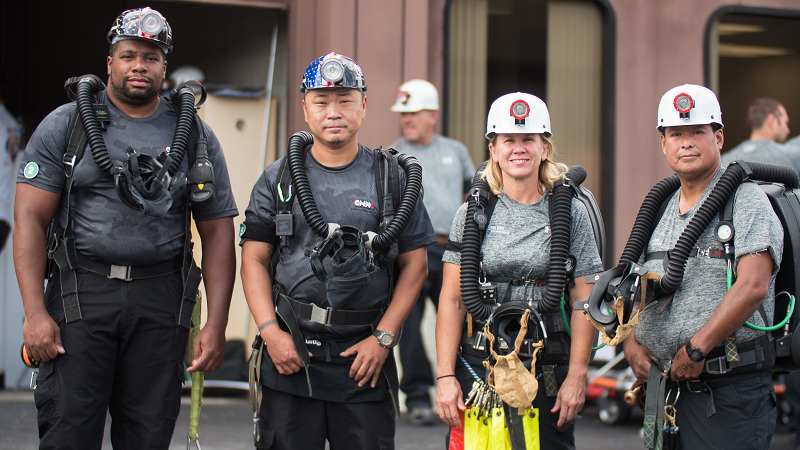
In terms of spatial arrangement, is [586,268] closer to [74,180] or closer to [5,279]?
[74,180]

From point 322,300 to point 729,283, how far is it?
1.66m

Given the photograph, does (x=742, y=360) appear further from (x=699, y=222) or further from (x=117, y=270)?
(x=117, y=270)

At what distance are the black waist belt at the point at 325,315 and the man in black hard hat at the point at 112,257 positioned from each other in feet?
1.76

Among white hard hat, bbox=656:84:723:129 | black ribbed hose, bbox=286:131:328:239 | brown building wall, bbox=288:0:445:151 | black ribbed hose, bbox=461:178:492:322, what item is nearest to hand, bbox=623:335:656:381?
black ribbed hose, bbox=461:178:492:322

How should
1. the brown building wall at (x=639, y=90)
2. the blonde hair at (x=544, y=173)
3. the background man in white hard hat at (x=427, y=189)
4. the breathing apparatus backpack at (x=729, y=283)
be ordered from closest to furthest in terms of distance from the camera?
the breathing apparatus backpack at (x=729, y=283) < the blonde hair at (x=544, y=173) < the background man in white hard hat at (x=427, y=189) < the brown building wall at (x=639, y=90)

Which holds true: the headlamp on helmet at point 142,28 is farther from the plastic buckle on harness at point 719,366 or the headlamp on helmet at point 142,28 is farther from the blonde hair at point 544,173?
the plastic buckle on harness at point 719,366

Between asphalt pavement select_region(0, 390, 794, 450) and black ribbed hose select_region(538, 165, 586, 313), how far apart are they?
7.59ft

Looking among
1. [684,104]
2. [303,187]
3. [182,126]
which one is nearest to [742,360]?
[684,104]

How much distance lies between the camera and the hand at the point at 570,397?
3281mm

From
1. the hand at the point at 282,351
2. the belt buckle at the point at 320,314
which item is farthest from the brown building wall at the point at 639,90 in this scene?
the hand at the point at 282,351

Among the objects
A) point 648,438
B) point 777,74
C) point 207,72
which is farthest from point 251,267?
point 777,74

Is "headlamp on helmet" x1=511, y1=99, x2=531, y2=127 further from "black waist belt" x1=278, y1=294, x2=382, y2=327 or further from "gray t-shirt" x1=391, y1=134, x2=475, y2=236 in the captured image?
"gray t-shirt" x1=391, y1=134, x2=475, y2=236

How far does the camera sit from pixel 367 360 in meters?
3.43

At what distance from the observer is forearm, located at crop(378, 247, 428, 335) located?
11.5 ft
